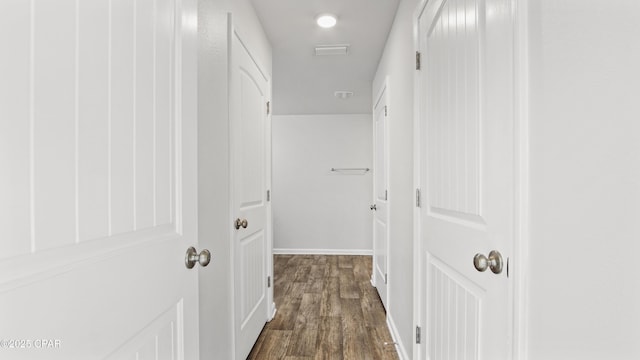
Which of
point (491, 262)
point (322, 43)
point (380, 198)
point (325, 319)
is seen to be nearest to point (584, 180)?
Answer: point (491, 262)

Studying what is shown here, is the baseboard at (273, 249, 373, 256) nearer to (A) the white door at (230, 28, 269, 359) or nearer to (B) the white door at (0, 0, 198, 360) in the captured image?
(A) the white door at (230, 28, 269, 359)

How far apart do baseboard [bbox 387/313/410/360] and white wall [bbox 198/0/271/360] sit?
1.00 m

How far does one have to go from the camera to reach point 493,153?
924mm

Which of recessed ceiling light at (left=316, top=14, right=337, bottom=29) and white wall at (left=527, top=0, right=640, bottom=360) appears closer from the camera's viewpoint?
white wall at (left=527, top=0, right=640, bottom=360)

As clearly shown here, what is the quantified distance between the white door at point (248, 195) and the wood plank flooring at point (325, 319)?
0.19 meters

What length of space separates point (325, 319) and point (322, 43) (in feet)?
7.51

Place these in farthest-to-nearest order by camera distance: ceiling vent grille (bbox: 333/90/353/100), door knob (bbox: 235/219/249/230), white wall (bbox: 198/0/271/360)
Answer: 1. ceiling vent grille (bbox: 333/90/353/100)
2. door knob (bbox: 235/219/249/230)
3. white wall (bbox: 198/0/271/360)

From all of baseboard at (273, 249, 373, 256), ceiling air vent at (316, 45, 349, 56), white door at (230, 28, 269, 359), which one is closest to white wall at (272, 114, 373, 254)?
baseboard at (273, 249, 373, 256)

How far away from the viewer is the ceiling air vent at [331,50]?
10.1ft

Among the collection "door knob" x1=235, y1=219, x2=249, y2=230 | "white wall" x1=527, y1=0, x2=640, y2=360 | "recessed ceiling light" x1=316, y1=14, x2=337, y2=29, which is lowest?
"door knob" x1=235, y1=219, x2=249, y2=230

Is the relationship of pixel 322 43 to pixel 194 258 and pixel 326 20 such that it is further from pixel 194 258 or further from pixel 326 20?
pixel 194 258

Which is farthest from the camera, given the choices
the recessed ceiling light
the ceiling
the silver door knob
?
the recessed ceiling light

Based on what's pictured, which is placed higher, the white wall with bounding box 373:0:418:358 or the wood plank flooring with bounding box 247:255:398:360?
the white wall with bounding box 373:0:418:358

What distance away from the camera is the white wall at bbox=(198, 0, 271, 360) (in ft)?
→ 4.98
